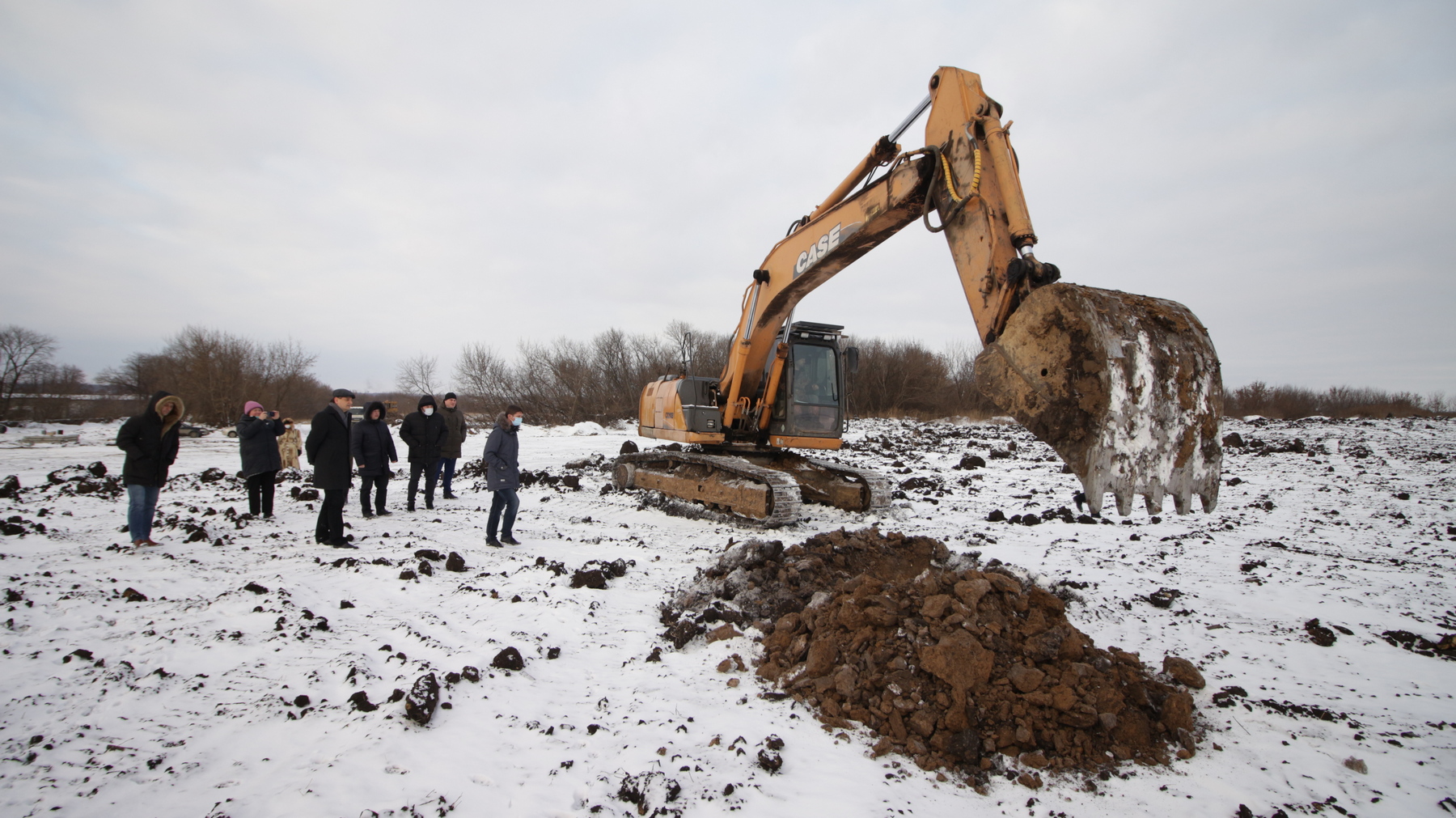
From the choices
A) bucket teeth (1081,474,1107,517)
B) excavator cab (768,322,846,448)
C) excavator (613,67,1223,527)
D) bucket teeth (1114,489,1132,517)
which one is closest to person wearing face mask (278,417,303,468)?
excavator (613,67,1223,527)

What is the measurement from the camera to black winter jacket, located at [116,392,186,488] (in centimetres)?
633

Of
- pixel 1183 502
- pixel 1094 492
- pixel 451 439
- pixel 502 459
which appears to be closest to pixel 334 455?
pixel 502 459

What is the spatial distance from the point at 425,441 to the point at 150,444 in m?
3.46

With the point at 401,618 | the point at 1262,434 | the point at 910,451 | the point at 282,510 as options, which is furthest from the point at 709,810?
the point at 1262,434

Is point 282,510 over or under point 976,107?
under

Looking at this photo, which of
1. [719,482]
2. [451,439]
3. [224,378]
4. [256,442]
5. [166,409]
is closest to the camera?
[166,409]

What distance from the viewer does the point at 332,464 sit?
7168 mm

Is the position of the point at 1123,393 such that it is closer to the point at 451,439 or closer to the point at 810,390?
the point at 810,390

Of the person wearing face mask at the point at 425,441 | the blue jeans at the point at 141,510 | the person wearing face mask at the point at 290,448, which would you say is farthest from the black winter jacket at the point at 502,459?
the person wearing face mask at the point at 290,448

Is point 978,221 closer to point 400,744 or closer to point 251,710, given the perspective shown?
point 400,744

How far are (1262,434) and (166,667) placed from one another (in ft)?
97.1

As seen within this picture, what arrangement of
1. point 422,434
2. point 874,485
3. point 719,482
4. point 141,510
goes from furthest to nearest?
point 422,434 < point 874,485 < point 719,482 < point 141,510

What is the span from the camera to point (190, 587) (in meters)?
5.12

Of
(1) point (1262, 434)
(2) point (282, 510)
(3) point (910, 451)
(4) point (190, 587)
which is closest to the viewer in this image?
(4) point (190, 587)
